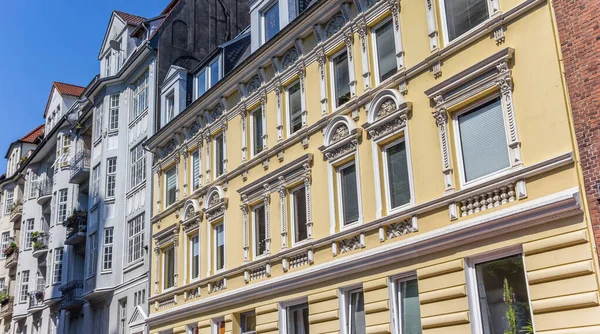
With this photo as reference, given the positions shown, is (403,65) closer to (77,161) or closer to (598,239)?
(598,239)

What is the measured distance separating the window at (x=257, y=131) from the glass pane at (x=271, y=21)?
2718mm

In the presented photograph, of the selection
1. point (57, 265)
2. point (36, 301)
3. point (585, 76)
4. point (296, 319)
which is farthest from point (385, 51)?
point (36, 301)

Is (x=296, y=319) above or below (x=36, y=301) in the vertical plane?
below

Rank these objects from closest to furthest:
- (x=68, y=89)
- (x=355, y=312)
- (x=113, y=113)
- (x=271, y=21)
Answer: (x=355, y=312), (x=271, y=21), (x=113, y=113), (x=68, y=89)

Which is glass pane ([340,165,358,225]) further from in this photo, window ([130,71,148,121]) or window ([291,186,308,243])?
window ([130,71,148,121])

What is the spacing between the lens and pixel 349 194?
712 inches

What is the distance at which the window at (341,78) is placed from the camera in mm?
18812

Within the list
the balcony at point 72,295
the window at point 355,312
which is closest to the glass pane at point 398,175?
the window at point 355,312

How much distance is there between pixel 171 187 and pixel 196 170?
2.38 meters

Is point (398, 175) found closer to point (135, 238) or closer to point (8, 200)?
point (135, 238)

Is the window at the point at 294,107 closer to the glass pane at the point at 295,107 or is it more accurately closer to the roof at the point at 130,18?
the glass pane at the point at 295,107

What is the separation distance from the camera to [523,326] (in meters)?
13.0

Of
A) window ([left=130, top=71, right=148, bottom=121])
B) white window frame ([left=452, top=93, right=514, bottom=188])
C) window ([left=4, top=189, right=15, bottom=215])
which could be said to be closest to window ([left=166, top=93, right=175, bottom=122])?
window ([left=130, top=71, right=148, bottom=121])

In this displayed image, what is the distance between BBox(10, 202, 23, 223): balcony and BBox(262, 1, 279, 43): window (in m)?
35.9
